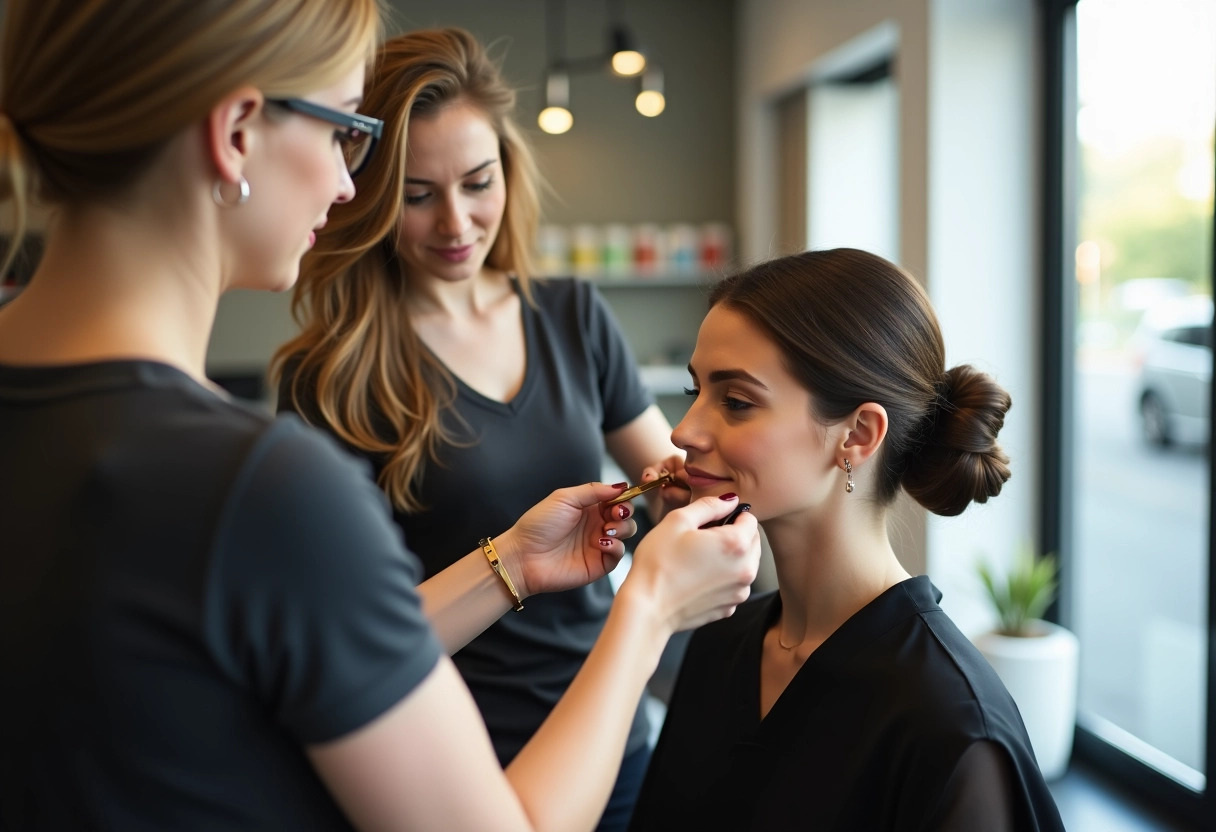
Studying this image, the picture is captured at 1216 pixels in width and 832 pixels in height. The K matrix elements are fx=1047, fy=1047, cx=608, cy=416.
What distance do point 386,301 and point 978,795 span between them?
1.11 metres

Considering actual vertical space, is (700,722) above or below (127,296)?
below

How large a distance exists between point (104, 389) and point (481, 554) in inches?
26.4

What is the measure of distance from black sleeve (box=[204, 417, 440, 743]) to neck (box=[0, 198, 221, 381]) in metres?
0.14

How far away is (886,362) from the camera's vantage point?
141 centimetres

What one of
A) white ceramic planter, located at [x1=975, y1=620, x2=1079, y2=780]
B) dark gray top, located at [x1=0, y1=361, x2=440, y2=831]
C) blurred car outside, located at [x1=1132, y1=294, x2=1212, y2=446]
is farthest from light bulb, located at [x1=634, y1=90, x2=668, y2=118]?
dark gray top, located at [x1=0, y1=361, x2=440, y2=831]

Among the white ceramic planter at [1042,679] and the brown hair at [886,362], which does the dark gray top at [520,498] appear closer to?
the brown hair at [886,362]

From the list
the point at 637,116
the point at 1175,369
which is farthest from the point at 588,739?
the point at 637,116

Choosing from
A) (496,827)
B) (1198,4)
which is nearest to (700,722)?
(496,827)

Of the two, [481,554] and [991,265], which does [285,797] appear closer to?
[481,554]

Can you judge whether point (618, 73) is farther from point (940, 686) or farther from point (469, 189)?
point (940, 686)

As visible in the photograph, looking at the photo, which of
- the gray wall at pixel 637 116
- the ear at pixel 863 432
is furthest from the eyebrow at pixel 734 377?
the gray wall at pixel 637 116

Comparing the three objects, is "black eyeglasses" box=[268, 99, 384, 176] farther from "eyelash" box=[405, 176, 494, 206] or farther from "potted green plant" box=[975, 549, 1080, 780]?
"potted green plant" box=[975, 549, 1080, 780]

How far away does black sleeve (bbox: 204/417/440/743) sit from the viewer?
673 millimetres

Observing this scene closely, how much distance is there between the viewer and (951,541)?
3.62 meters
